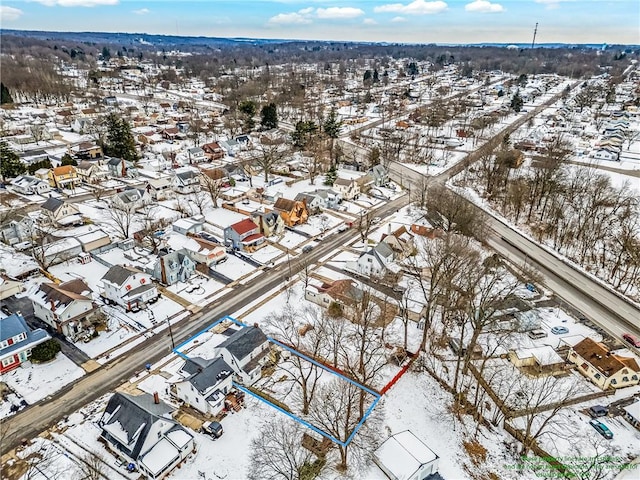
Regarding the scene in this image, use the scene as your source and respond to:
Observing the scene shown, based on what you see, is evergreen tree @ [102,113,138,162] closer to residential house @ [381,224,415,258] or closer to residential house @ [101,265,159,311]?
residential house @ [101,265,159,311]

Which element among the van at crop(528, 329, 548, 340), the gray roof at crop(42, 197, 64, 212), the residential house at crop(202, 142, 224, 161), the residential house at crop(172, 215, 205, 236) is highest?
the residential house at crop(202, 142, 224, 161)

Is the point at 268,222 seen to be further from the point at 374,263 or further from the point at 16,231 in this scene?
the point at 16,231

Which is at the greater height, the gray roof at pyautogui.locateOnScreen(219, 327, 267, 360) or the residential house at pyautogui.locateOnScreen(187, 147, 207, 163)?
the residential house at pyautogui.locateOnScreen(187, 147, 207, 163)

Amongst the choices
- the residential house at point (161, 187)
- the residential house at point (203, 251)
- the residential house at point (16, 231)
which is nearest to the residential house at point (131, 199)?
the residential house at point (161, 187)

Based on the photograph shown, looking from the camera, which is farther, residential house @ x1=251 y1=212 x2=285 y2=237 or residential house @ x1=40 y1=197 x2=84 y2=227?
residential house @ x1=40 y1=197 x2=84 y2=227

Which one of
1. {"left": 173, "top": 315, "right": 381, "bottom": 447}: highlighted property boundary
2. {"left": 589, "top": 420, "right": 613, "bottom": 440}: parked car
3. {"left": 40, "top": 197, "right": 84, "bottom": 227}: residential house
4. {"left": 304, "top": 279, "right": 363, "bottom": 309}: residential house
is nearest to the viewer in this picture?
{"left": 173, "top": 315, "right": 381, "bottom": 447}: highlighted property boundary

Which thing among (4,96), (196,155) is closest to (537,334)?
(196,155)

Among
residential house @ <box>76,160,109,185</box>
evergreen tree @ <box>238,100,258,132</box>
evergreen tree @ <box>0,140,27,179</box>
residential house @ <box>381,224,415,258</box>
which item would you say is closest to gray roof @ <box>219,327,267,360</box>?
residential house @ <box>381,224,415,258</box>

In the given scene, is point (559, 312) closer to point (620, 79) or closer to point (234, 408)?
point (234, 408)
